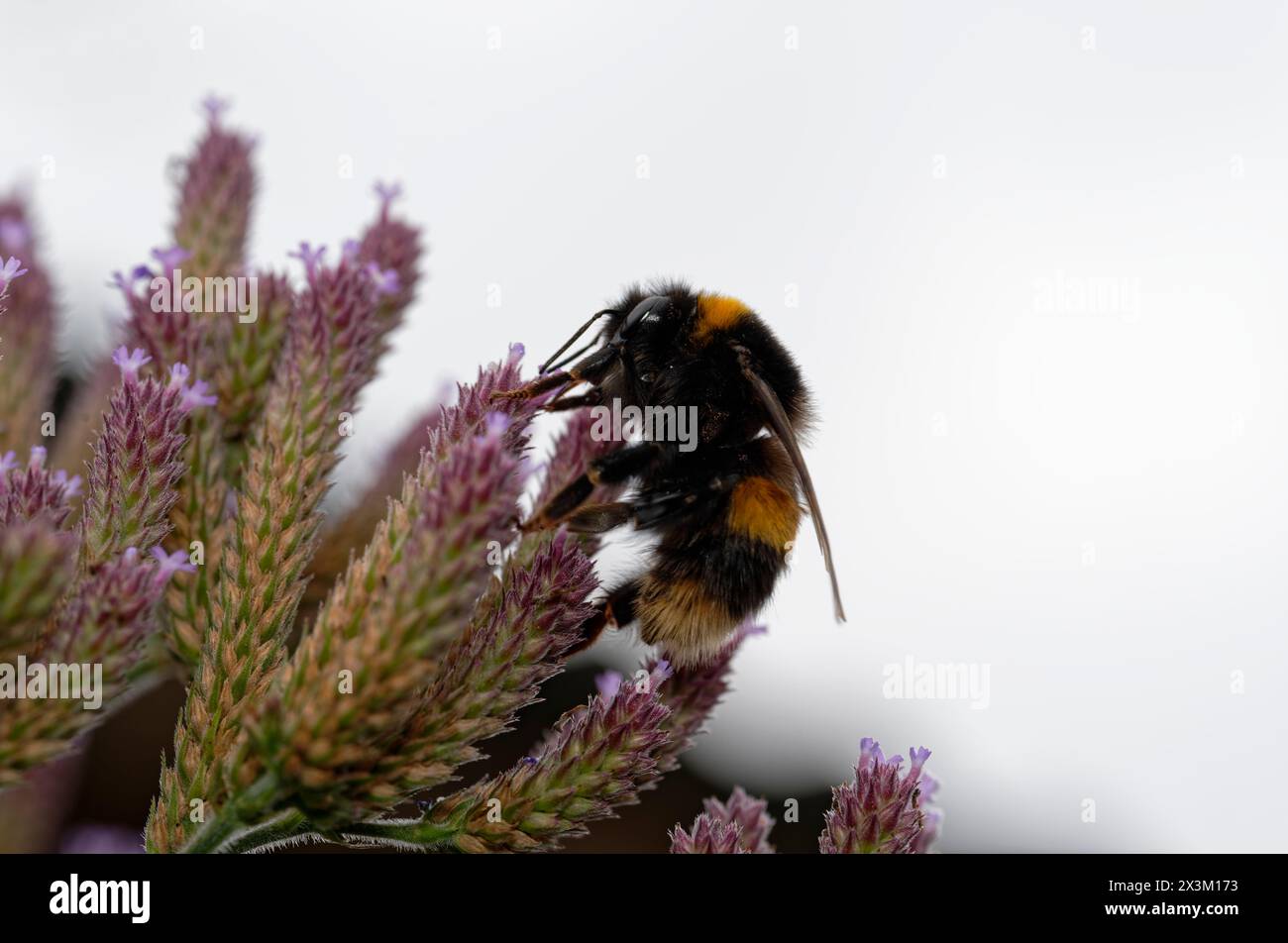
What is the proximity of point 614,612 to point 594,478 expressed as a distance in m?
0.69

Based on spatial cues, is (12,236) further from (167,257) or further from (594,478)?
(594,478)

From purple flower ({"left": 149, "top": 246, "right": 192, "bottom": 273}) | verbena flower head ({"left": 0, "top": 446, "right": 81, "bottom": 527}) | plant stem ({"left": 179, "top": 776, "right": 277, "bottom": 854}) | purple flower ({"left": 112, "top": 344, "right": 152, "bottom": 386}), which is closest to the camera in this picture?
plant stem ({"left": 179, "top": 776, "right": 277, "bottom": 854})

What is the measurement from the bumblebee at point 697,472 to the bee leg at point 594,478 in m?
0.02

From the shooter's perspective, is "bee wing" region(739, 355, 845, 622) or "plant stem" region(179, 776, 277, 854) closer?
"plant stem" region(179, 776, 277, 854)

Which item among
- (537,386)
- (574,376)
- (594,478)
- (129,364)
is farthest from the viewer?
(574,376)

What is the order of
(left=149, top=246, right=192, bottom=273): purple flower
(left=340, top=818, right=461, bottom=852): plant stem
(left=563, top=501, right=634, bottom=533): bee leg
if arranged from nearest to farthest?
(left=340, top=818, right=461, bottom=852): plant stem → (left=563, top=501, right=634, bottom=533): bee leg → (left=149, top=246, right=192, bottom=273): purple flower

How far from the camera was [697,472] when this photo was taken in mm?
4707

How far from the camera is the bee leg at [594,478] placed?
169 inches

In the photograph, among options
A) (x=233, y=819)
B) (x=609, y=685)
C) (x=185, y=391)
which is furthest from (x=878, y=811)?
(x=185, y=391)

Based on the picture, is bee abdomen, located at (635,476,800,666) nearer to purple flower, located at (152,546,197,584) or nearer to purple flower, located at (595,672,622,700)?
purple flower, located at (595,672,622,700)

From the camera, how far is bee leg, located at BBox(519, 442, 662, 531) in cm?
429

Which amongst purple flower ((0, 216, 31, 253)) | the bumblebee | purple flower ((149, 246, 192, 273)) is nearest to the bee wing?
the bumblebee

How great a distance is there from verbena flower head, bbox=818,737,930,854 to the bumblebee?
0.85 meters
